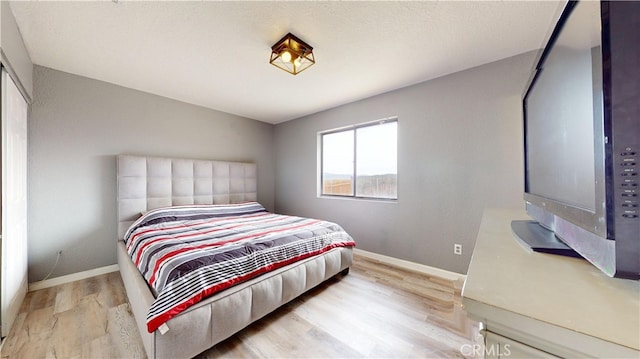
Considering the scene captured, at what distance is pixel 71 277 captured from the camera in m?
2.39

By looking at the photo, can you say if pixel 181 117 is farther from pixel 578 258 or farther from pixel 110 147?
pixel 578 258

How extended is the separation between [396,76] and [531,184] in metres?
1.92

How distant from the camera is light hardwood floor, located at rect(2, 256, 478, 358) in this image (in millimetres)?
1434

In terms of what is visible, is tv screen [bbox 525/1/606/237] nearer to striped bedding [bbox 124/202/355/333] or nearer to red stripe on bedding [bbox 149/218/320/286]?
striped bedding [bbox 124/202/355/333]

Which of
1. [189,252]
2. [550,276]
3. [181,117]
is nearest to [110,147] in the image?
[181,117]

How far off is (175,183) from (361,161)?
278 centimetres

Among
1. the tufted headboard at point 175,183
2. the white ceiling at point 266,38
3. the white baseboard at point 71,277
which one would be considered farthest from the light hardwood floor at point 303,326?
the white ceiling at point 266,38

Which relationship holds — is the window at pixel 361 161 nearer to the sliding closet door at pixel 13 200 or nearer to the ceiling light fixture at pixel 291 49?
the ceiling light fixture at pixel 291 49

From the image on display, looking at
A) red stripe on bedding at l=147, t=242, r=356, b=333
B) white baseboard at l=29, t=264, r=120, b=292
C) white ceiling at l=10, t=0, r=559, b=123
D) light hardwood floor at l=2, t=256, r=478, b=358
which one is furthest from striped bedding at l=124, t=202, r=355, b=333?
white ceiling at l=10, t=0, r=559, b=123

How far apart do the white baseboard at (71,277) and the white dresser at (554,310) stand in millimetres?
3750

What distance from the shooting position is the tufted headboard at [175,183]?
2646mm

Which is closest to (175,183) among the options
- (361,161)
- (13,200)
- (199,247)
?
(13,200)

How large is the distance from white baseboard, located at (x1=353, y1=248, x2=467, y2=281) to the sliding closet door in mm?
3375

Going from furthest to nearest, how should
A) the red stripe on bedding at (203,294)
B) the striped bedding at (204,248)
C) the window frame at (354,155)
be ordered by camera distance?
1. the window frame at (354,155)
2. the striped bedding at (204,248)
3. the red stripe on bedding at (203,294)
